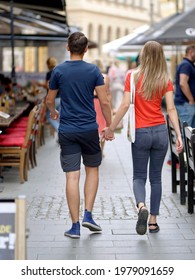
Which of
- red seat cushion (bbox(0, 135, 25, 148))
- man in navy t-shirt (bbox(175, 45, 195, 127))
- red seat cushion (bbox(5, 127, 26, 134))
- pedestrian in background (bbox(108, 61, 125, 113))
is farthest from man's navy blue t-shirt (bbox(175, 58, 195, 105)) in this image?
pedestrian in background (bbox(108, 61, 125, 113))

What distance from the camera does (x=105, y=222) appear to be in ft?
28.3

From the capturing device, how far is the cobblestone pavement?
282 inches

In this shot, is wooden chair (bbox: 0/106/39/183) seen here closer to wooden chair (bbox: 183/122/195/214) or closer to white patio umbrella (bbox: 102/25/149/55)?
wooden chair (bbox: 183/122/195/214)

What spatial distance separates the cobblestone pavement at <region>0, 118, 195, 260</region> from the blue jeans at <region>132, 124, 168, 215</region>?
0.38 metres

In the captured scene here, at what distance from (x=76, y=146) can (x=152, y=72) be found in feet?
3.11

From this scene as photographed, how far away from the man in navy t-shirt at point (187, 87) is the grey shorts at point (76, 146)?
464 cm

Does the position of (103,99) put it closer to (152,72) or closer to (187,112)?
(152,72)

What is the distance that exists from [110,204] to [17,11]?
13.0 m

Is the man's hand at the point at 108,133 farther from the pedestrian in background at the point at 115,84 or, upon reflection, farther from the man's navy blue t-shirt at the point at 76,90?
the pedestrian in background at the point at 115,84

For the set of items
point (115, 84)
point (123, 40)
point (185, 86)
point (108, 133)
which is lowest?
point (115, 84)

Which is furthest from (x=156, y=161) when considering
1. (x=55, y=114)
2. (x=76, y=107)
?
(x=55, y=114)

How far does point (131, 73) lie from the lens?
7801mm
